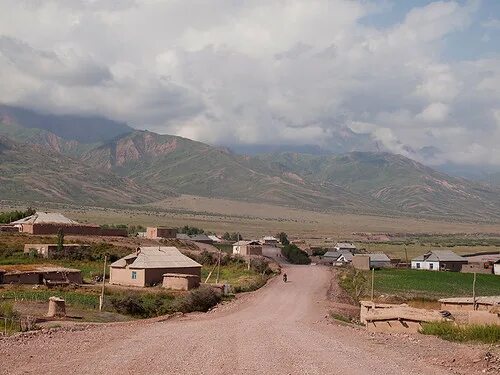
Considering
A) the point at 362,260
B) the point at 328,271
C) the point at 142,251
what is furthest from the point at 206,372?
the point at 362,260

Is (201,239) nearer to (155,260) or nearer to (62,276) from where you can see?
(155,260)

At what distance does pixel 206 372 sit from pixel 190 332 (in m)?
9.03

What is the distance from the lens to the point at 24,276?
2015 inches

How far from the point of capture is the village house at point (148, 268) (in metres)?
54.9

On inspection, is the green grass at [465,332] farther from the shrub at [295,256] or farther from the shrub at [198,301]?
the shrub at [295,256]

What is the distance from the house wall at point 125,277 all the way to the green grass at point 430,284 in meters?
19.6

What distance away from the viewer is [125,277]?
55906mm

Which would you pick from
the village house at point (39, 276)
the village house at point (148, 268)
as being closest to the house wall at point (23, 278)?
the village house at point (39, 276)

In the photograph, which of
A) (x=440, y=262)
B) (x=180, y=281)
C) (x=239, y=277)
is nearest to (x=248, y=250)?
(x=440, y=262)

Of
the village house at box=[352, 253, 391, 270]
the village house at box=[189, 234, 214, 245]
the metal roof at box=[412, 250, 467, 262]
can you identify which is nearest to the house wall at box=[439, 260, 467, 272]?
the metal roof at box=[412, 250, 467, 262]

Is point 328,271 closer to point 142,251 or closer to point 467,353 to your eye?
point 142,251

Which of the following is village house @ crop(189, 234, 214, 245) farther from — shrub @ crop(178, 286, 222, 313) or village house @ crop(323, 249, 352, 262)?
shrub @ crop(178, 286, 222, 313)

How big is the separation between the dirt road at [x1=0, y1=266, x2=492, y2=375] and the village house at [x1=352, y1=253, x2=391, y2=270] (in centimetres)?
5962

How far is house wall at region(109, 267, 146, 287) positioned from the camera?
54.6 m
